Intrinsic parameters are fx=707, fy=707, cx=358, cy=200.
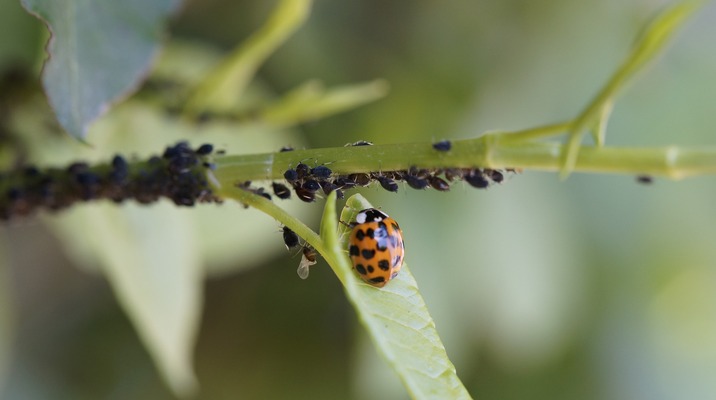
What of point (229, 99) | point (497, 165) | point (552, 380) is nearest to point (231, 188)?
point (497, 165)

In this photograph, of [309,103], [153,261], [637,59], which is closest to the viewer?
[637,59]

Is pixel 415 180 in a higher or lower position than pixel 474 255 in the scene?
lower

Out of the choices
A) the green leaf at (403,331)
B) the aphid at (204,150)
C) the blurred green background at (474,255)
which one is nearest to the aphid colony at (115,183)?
the aphid at (204,150)

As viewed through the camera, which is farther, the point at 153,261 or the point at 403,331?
the point at 153,261

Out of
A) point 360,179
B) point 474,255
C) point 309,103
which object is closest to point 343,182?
point 360,179

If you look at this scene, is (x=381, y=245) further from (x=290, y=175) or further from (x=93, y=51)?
(x=93, y=51)

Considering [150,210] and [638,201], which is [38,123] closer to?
[150,210]

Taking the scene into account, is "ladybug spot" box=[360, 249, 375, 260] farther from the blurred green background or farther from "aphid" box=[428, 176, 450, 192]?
the blurred green background
